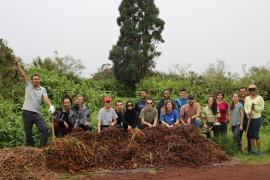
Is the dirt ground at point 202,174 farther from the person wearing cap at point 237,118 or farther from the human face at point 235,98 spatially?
the human face at point 235,98

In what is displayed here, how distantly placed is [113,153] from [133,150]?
395mm

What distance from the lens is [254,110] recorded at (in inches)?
379

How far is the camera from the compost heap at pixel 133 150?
25.6 feet

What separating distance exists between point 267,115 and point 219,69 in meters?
10.8

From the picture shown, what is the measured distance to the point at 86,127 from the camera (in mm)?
9586

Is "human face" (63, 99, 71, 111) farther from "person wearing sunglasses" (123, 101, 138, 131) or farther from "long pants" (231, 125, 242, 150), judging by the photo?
"long pants" (231, 125, 242, 150)

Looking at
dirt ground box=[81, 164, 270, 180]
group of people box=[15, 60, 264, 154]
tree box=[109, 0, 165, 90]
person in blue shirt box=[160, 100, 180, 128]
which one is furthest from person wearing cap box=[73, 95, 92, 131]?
tree box=[109, 0, 165, 90]

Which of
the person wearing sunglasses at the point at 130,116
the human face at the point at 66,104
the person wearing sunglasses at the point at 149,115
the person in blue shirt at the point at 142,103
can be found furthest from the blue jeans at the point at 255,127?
the human face at the point at 66,104

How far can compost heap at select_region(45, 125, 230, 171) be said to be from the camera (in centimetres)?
781

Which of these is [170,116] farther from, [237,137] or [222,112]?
[237,137]

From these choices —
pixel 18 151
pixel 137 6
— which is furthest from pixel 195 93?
pixel 18 151

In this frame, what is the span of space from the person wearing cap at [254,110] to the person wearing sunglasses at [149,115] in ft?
6.88

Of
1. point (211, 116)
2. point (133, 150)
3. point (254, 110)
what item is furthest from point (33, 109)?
point (254, 110)

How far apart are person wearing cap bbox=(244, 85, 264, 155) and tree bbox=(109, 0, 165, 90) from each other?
19.9 meters
